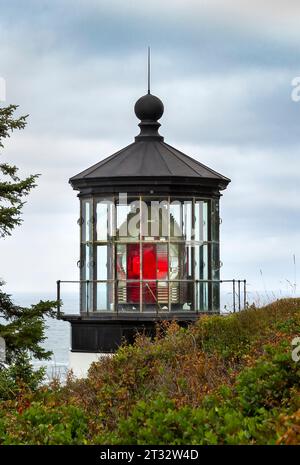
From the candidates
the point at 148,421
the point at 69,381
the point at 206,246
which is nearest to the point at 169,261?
the point at 206,246

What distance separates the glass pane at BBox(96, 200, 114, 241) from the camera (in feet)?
57.8

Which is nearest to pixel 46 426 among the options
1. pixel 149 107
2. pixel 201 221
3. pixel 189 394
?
pixel 189 394

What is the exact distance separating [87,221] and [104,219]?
1.64 ft

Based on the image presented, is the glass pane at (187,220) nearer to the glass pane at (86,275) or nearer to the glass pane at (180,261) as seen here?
the glass pane at (180,261)

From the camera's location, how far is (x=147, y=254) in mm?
17438

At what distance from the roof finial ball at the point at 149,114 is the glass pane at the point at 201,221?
4.74ft

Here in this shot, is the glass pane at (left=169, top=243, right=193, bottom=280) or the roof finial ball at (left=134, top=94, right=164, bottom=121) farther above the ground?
the roof finial ball at (left=134, top=94, right=164, bottom=121)

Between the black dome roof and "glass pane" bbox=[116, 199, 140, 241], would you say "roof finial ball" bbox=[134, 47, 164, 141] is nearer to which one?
the black dome roof

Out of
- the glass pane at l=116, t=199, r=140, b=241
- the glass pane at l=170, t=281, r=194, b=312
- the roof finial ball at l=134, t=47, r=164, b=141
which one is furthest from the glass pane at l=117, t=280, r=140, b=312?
the roof finial ball at l=134, t=47, r=164, b=141

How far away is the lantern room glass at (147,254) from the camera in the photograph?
57.1 ft

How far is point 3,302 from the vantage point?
18328mm

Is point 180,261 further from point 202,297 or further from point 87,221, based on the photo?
point 87,221

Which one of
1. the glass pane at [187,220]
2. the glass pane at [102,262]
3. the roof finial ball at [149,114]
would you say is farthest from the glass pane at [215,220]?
the glass pane at [102,262]

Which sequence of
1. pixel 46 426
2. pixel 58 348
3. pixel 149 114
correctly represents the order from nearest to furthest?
pixel 46 426 → pixel 149 114 → pixel 58 348
